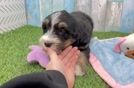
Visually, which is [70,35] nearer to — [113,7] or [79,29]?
[79,29]

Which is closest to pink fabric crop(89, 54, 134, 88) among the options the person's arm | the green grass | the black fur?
the green grass

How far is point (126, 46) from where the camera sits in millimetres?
1677

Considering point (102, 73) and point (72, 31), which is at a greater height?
point (72, 31)

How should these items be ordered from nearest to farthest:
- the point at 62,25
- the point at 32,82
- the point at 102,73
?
the point at 32,82
the point at 62,25
the point at 102,73

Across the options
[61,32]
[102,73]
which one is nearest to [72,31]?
[61,32]

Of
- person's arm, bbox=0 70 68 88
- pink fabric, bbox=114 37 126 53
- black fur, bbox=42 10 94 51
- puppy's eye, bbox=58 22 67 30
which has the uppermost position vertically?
person's arm, bbox=0 70 68 88

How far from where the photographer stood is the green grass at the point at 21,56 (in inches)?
53.8

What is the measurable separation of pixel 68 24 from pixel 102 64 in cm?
39

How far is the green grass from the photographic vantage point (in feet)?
4.49

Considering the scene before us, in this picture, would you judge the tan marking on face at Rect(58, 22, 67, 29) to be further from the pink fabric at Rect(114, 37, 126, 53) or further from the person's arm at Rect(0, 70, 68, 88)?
the person's arm at Rect(0, 70, 68, 88)

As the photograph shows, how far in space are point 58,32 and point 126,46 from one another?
58cm

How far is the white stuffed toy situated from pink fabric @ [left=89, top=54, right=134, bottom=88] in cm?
19

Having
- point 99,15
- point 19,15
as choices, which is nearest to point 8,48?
point 19,15

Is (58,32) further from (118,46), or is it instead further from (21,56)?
(118,46)
